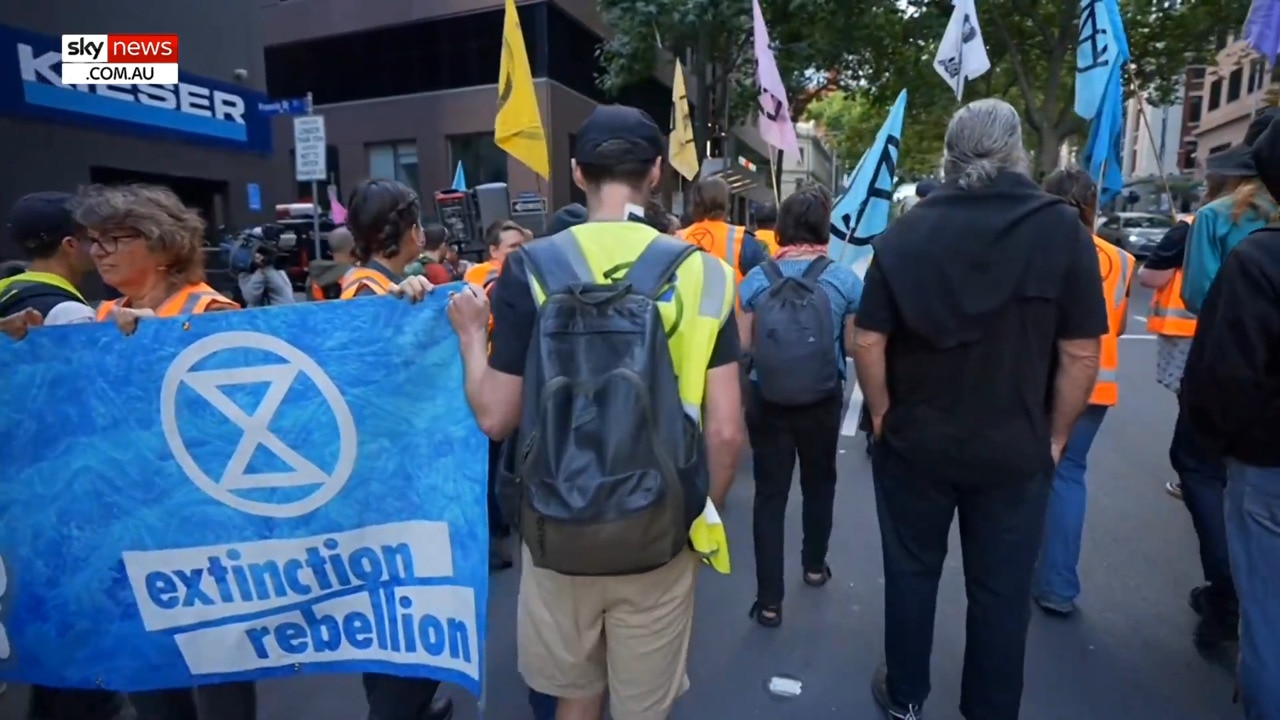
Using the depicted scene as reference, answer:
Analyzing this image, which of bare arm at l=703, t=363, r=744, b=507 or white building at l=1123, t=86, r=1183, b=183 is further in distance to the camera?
white building at l=1123, t=86, r=1183, b=183

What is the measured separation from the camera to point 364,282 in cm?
269

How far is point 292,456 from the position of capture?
2236 mm

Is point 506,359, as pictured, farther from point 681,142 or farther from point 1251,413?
point 681,142

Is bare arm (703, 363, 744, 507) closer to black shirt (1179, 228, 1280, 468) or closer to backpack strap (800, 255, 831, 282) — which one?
A: black shirt (1179, 228, 1280, 468)

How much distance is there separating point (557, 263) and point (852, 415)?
6029 millimetres

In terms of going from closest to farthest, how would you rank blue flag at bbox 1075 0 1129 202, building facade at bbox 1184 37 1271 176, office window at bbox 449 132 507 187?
1. blue flag at bbox 1075 0 1129 202
2. office window at bbox 449 132 507 187
3. building facade at bbox 1184 37 1271 176

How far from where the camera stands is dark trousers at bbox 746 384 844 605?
3496mm

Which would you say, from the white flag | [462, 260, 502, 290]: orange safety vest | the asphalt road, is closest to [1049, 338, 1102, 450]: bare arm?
the asphalt road

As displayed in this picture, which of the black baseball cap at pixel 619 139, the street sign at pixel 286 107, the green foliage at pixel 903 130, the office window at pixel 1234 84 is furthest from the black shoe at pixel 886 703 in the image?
the office window at pixel 1234 84

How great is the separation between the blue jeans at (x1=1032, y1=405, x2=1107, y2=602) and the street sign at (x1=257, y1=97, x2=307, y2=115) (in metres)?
9.18

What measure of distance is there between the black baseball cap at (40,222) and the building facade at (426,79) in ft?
53.0

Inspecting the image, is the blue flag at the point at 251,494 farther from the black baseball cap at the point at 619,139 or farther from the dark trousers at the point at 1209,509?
the dark trousers at the point at 1209,509

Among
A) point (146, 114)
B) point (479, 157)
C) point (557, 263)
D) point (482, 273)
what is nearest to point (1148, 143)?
point (479, 157)

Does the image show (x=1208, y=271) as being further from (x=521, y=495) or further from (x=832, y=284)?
(x=521, y=495)
